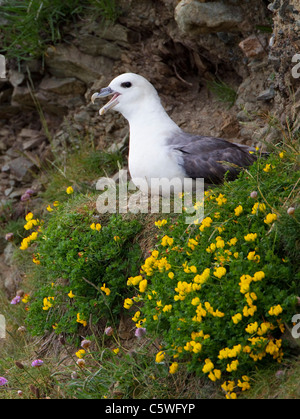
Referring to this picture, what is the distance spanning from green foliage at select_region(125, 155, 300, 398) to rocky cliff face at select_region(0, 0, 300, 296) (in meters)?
1.45

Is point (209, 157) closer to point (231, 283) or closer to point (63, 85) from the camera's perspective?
point (231, 283)

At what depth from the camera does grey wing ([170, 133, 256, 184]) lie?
12.4 ft

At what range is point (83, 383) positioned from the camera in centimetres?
301

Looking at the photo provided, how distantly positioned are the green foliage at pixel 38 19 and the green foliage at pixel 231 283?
2.85 m

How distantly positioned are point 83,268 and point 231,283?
113 centimetres

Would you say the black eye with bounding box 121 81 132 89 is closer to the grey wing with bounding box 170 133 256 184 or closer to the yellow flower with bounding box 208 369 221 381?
the grey wing with bounding box 170 133 256 184

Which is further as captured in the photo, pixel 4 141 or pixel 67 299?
pixel 4 141

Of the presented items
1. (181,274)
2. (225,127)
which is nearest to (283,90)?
(225,127)

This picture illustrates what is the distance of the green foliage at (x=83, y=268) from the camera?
3574 millimetres

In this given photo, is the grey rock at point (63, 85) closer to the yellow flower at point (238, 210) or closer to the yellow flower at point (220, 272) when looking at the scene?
the yellow flower at point (238, 210)

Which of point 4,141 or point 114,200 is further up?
point 114,200

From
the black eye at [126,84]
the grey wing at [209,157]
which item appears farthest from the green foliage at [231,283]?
the black eye at [126,84]
